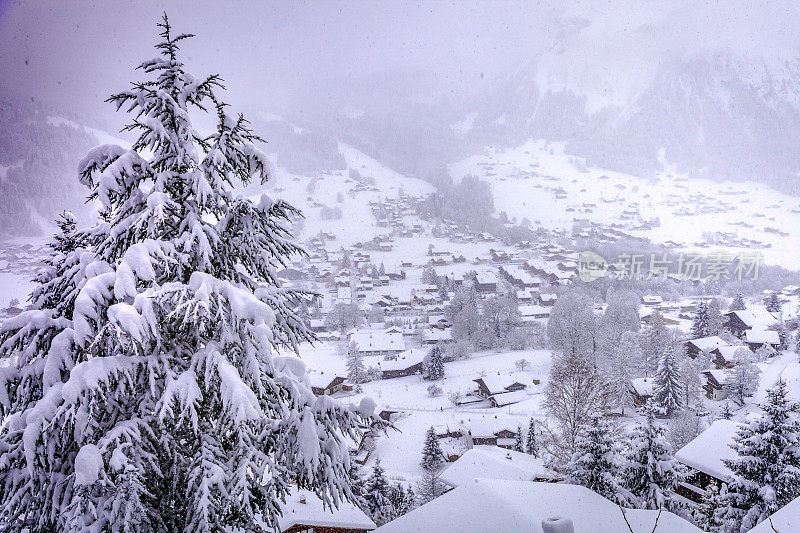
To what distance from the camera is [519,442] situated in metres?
26.5

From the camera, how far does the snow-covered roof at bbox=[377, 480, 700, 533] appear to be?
5508 millimetres

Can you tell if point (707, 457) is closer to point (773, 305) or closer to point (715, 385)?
point (715, 385)

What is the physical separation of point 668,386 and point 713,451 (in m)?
15.6

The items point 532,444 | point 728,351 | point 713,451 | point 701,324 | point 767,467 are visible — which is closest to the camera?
point 767,467

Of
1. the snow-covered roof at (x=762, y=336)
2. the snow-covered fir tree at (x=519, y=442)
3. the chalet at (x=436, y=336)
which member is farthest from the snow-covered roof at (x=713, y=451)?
the chalet at (x=436, y=336)

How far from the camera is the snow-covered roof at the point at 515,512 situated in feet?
18.1

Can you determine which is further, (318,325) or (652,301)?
(652,301)

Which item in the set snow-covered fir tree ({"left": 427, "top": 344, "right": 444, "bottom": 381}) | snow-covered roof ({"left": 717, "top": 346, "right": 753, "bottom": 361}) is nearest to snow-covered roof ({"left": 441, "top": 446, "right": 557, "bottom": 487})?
snow-covered fir tree ({"left": 427, "top": 344, "right": 444, "bottom": 381})

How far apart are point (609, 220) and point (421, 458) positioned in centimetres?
10765

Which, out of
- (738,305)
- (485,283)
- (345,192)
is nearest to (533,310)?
(485,283)

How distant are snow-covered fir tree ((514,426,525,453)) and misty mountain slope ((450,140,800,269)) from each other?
75.0m

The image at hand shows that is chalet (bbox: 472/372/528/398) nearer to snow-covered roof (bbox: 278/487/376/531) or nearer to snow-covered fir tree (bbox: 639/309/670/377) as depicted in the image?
snow-covered fir tree (bbox: 639/309/670/377)

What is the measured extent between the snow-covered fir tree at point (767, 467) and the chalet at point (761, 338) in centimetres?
3813

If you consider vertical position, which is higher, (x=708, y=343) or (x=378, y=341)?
(x=708, y=343)
